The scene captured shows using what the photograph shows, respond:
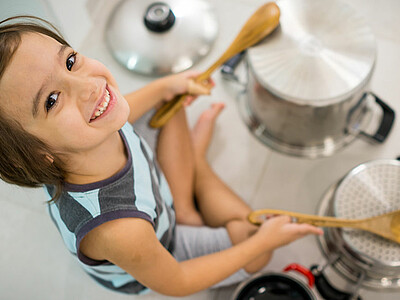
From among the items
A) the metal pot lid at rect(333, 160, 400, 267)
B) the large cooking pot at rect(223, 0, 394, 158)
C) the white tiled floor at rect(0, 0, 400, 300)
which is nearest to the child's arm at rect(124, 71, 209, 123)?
the large cooking pot at rect(223, 0, 394, 158)

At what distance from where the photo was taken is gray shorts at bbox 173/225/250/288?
2.82ft

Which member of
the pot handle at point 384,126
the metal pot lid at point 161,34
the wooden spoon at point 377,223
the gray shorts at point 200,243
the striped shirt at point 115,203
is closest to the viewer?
the striped shirt at point 115,203

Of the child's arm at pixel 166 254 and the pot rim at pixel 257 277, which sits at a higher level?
the child's arm at pixel 166 254

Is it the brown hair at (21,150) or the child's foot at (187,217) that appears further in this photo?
the child's foot at (187,217)

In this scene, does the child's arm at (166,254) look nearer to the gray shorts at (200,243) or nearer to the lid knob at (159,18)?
the gray shorts at (200,243)

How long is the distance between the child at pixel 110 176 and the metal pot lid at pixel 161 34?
0.81ft

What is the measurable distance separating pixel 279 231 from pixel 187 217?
8.4 inches

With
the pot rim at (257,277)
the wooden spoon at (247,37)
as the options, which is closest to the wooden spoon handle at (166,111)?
the wooden spoon at (247,37)

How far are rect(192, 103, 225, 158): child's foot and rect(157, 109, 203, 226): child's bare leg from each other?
107mm

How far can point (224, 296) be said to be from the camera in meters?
0.94

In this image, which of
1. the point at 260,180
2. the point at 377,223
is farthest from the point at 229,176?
the point at 377,223

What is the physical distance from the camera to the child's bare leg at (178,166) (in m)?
0.93

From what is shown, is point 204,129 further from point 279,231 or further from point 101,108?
point 101,108

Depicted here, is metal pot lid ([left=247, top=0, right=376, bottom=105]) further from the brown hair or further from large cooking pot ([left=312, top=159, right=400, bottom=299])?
the brown hair
